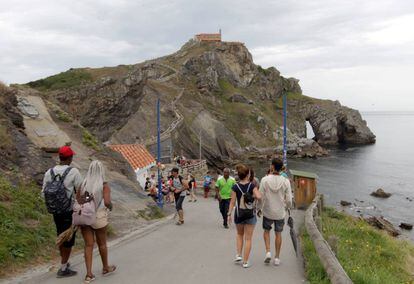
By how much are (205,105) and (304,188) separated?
246 ft

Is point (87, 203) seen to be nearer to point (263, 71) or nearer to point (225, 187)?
point (225, 187)

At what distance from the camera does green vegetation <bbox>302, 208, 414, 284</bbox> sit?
6992mm

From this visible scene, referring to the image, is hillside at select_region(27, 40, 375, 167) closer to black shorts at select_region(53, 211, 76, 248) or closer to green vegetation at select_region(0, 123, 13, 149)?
green vegetation at select_region(0, 123, 13, 149)

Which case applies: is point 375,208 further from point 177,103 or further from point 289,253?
point 177,103

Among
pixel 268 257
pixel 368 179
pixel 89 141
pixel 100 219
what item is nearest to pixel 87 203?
pixel 100 219

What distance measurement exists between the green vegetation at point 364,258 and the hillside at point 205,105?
129 feet

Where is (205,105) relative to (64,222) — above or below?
above

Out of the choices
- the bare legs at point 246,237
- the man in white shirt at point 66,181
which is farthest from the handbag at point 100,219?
the bare legs at point 246,237

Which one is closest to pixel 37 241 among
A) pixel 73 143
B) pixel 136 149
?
pixel 73 143

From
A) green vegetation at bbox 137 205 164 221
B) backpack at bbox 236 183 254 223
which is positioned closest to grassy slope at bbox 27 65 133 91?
green vegetation at bbox 137 205 164 221

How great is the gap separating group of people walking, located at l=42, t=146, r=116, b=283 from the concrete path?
807mm

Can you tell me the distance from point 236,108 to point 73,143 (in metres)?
86.7

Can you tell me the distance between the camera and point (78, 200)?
616 cm

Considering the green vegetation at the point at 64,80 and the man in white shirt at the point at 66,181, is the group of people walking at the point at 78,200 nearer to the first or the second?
the man in white shirt at the point at 66,181
